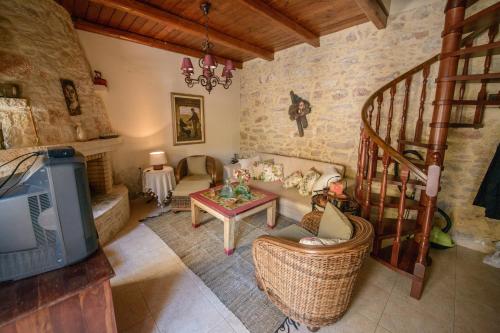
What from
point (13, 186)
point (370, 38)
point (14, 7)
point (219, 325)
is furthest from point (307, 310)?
point (14, 7)

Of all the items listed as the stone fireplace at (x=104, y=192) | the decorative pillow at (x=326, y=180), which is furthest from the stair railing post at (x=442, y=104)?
the stone fireplace at (x=104, y=192)

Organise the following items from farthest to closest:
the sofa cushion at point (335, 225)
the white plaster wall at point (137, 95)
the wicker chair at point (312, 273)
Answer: the white plaster wall at point (137, 95) < the sofa cushion at point (335, 225) < the wicker chair at point (312, 273)

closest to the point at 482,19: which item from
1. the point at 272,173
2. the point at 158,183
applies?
the point at 272,173

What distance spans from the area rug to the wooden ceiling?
260 cm

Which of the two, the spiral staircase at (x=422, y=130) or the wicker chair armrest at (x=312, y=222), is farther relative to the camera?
the wicker chair armrest at (x=312, y=222)

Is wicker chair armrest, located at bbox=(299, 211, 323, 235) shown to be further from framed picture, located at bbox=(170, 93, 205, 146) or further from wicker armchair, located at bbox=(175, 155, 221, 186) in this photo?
framed picture, located at bbox=(170, 93, 205, 146)

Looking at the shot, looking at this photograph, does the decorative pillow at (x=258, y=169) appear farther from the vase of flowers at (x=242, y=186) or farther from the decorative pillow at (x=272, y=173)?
the vase of flowers at (x=242, y=186)

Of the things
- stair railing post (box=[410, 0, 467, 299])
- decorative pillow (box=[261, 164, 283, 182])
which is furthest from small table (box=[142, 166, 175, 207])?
stair railing post (box=[410, 0, 467, 299])

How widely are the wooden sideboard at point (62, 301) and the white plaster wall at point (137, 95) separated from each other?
2735mm

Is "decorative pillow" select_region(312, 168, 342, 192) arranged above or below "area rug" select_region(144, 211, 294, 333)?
above

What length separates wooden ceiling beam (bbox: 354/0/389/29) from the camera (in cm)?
209

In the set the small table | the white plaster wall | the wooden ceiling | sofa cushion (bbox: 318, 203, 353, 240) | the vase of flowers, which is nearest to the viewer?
sofa cushion (bbox: 318, 203, 353, 240)

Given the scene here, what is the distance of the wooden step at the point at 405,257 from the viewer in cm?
182

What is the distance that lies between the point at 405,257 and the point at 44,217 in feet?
8.88
